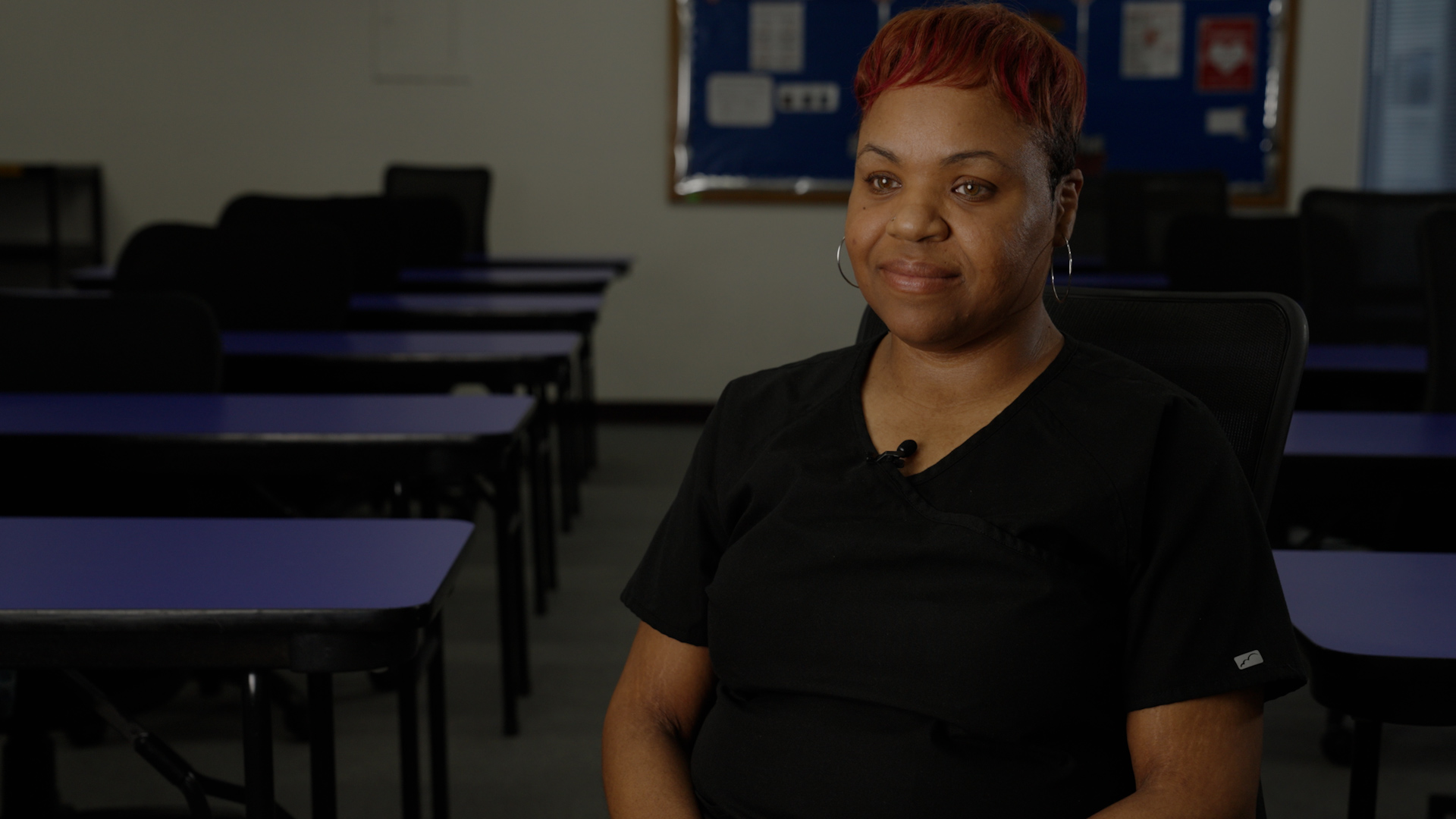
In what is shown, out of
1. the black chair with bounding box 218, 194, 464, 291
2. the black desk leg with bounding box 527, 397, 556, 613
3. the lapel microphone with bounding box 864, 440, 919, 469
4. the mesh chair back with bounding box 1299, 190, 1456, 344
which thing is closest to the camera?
the lapel microphone with bounding box 864, 440, 919, 469

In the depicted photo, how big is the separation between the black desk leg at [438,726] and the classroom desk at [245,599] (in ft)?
1.61

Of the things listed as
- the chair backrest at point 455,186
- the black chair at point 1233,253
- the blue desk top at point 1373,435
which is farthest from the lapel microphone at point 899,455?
the chair backrest at point 455,186

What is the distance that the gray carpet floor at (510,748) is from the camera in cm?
222

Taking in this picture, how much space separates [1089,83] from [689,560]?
17.3ft

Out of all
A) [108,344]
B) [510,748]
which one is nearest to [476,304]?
[108,344]

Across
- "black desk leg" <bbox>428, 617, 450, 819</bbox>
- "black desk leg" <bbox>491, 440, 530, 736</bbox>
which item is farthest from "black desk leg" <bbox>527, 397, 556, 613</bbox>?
"black desk leg" <bbox>428, 617, 450, 819</bbox>

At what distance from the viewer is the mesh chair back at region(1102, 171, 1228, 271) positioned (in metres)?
4.72

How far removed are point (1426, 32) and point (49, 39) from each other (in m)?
6.10

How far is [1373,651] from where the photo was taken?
1053 millimetres

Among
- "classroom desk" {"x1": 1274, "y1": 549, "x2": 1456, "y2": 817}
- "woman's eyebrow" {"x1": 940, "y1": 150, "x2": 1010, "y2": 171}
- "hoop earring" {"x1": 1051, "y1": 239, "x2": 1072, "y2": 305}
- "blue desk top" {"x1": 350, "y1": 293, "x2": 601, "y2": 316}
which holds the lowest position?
"classroom desk" {"x1": 1274, "y1": 549, "x2": 1456, "y2": 817}

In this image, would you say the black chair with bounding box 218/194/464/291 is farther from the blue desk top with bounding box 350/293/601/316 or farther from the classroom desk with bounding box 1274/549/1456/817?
the classroom desk with bounding box 1274/549/1456/817

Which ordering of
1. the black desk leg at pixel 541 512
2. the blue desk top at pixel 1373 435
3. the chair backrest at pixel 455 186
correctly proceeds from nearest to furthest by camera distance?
the blue desk top at pixel 1373 435
the black desk leg at pixel 541 512
the chair backrest at pixel 455 186

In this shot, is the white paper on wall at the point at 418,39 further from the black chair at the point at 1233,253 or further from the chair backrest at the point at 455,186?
the black chair at the point at 1233,253

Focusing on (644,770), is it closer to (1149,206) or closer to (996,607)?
(996,607)
